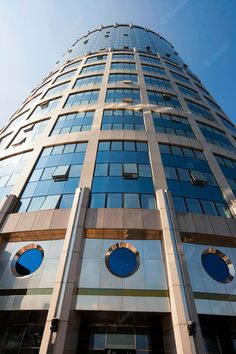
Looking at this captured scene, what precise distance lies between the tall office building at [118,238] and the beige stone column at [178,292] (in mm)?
52

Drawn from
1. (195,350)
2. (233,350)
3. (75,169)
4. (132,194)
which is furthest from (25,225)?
(233,350)

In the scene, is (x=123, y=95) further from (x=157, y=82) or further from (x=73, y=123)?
(x=73, y=123)

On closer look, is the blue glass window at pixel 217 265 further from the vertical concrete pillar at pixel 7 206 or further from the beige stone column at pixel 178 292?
the vertical concrete pillar at pixel 7 206

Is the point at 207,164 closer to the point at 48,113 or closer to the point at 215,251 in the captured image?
the point at 215,251

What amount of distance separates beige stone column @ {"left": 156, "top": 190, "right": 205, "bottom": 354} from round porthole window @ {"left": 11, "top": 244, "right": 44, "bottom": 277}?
777 centimetres

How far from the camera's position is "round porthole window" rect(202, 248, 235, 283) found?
13578 millimetres

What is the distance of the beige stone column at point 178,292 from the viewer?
10117 mm

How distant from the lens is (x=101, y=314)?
12.3 metres

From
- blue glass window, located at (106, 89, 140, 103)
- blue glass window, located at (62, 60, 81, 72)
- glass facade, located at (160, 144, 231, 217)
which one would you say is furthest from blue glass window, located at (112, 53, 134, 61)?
glass facade, located at (160, 144, 231, 217)

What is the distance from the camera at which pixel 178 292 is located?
37.9 ft

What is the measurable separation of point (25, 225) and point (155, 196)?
30.1ft

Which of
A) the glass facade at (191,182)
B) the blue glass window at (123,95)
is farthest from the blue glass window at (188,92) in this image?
the glass facade at (191,182)

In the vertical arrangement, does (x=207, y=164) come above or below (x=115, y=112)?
below

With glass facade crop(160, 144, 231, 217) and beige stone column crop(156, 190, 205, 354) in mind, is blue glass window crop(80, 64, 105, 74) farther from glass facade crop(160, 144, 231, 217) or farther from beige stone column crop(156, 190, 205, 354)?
beige stone column crop(156, 190, 205, 354)
